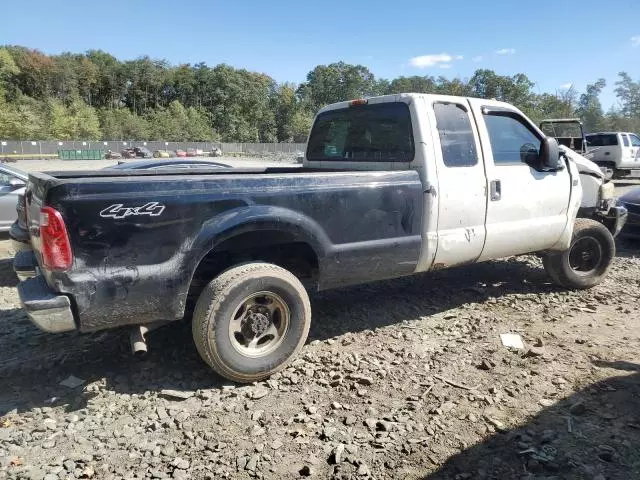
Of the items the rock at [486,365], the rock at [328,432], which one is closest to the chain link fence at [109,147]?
the rock at [486,365]

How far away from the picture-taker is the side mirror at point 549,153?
16.3ft

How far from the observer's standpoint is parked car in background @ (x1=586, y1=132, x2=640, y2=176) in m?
20.1

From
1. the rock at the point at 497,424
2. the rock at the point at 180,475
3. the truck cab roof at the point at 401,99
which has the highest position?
the truck cab roof at the point at 401,99

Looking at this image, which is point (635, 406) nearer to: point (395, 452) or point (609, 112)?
point (395, 452)

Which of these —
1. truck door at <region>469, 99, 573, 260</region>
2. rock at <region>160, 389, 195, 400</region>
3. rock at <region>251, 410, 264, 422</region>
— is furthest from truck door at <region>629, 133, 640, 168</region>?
rock at <region>160, 389, 195, 400</region>

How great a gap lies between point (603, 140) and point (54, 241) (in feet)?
74.6

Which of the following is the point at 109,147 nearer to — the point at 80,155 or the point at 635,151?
the point at 80,155

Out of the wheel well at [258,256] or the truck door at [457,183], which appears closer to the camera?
the wheel well at [258,256]

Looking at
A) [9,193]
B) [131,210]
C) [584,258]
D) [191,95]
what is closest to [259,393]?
[131,210]

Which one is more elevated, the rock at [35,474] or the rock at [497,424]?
the rock at [35,474]

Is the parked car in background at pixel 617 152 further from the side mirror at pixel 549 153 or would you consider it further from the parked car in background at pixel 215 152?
the parked car in background at pixel 215 152

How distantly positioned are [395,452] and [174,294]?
1705 mm

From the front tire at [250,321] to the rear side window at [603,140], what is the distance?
20968 mm

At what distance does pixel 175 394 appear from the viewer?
346cm
